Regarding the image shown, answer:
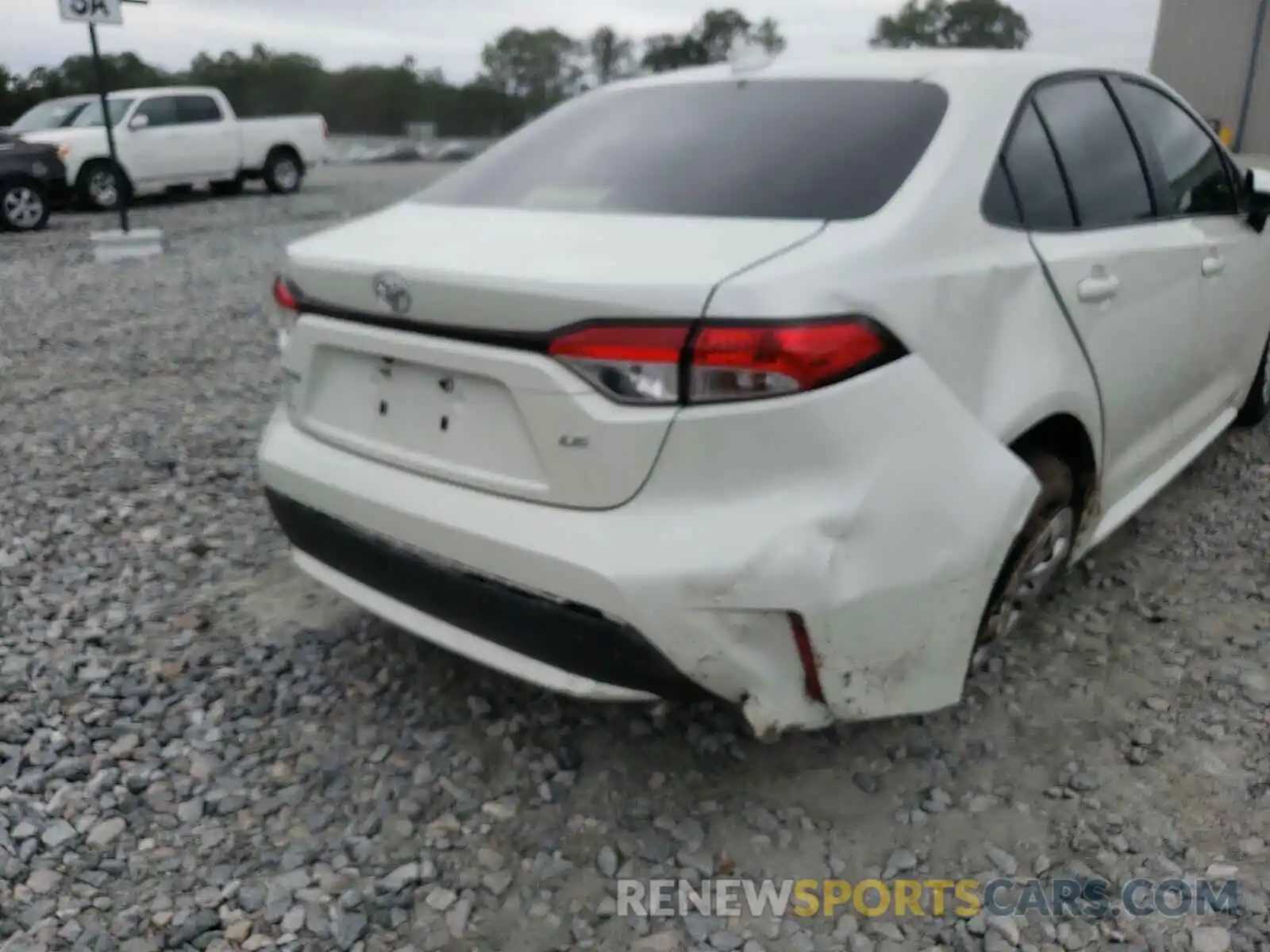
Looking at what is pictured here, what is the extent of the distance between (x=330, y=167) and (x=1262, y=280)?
23.6 m

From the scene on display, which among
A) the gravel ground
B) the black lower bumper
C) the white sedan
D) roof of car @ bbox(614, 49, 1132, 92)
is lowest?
the gravel ground

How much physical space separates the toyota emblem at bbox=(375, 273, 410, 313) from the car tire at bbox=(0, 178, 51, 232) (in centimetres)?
1228

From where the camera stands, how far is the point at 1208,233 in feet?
10.5

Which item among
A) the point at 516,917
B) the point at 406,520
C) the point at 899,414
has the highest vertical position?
the point at 899,414

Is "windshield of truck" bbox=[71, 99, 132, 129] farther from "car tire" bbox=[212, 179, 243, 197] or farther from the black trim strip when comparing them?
the black trim strip

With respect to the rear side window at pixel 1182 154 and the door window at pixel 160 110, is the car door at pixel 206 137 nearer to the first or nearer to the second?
the door window at pixel 160 110

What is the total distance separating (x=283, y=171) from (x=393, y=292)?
16.3 meters

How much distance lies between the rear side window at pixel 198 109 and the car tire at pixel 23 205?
332cm

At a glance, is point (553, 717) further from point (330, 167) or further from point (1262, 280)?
point (330, 167)

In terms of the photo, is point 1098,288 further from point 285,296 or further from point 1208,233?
point 285,296

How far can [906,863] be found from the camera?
2.13 meters

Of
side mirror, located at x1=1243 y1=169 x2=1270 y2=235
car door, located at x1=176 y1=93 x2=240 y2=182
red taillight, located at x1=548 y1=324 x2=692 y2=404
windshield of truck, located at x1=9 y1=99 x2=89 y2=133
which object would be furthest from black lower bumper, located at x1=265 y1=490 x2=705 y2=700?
windshield of truck, located at x1=9 y1=99 x2=89 y2=133

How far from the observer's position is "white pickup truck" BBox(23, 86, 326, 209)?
45.8 feet

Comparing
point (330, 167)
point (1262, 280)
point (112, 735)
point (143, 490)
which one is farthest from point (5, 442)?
point (330, 167)
